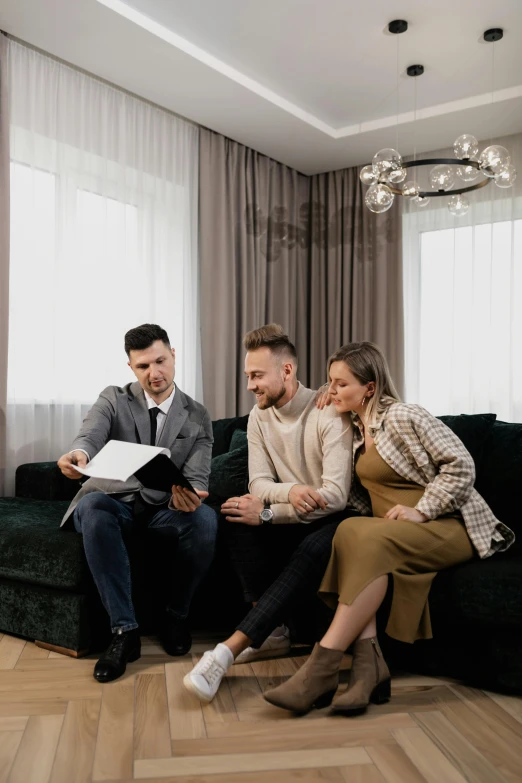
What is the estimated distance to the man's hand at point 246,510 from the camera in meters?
2.43

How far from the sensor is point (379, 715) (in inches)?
77.0

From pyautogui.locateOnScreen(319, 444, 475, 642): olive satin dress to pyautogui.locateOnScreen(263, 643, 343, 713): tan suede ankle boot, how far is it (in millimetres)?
153

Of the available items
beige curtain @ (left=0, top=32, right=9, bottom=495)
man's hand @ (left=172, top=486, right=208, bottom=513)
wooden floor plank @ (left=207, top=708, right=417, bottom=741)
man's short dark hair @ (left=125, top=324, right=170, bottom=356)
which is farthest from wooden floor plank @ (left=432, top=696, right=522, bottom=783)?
beige curtain @ (left=0, top=32, right=9, bottom=495)

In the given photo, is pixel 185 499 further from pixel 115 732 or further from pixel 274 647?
pixel 115 732

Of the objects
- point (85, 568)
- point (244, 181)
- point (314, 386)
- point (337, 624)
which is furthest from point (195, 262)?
point (337, 624)

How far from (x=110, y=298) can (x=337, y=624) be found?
99.6 inches

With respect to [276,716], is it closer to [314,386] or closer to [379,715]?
[379,715]

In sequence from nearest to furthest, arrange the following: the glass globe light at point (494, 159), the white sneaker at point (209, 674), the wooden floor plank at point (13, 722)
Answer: the wooden floor plank at point (13, 722)
the white sneaker at point (209, 674)
the glass globe light at point (494, 159)

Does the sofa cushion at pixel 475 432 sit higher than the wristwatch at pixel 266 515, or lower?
higher

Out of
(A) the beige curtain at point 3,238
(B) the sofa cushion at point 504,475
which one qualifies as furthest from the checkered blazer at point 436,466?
(A) the beige curtain at point 3,238

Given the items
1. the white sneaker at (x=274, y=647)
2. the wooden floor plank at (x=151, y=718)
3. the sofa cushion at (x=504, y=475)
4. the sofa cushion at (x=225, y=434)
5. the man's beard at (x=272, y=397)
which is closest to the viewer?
the wooden floor plank at (x=151, y=718)

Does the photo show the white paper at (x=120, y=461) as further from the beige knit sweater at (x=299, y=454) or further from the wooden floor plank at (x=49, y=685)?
the wooden floor plank at (x=49, y=685)

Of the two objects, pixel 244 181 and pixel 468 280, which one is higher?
pixel 244 181

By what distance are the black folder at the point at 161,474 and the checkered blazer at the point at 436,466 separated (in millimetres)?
602
